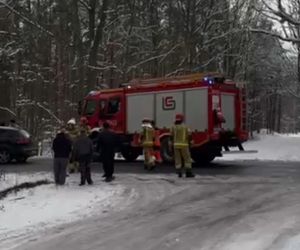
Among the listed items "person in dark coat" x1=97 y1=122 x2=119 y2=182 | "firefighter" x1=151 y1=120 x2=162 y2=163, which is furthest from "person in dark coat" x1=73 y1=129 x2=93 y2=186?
"firefighter" x1=151 y1=120 x2=162 y2=163

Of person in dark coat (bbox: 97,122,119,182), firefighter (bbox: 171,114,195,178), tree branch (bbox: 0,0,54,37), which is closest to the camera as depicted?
person in dark coat (bbox: 97,122,119,182)

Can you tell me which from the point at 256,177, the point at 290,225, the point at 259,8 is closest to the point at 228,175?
the point at 256,177

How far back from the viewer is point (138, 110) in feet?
79.5

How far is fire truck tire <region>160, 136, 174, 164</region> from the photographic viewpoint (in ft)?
75.8

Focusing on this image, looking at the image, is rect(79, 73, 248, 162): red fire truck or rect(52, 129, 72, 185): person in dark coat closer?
rect(52, 129, 72, 185): person in dark coat

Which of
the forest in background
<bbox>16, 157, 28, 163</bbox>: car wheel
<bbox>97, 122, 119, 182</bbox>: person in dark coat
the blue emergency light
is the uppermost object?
the forest in background

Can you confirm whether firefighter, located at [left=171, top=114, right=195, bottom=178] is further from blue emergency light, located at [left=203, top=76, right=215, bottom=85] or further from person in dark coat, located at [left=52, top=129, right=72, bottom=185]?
blue emergency light, located at [left=203, top=76, right=215, bottom=85]

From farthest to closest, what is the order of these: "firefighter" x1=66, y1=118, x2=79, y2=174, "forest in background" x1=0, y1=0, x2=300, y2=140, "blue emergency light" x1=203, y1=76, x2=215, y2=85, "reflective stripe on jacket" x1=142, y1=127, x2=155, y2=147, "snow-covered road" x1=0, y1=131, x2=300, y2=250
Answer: "forest in background" x1=0, y1=0, x2=300, y2=140 < "blue emergency light" x1=203, y1=76, x2=215, y2=85 < "reflective stripe on jacket" x1=142, y1=127, x2=155, y2=147 < "firefighter" x1=66, y1=118, x2=79, y2=174 < "snow-covered road" x1=0, y1=131, x2=300, y2=250

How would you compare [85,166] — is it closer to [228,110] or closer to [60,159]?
[60,159]

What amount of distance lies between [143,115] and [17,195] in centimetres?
963

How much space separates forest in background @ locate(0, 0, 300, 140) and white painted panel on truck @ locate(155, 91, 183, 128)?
30.6 ft

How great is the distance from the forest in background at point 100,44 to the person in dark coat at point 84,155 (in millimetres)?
16079

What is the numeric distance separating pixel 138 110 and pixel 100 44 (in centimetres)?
1359

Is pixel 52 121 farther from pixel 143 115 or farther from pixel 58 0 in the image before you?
pixel 143 115
